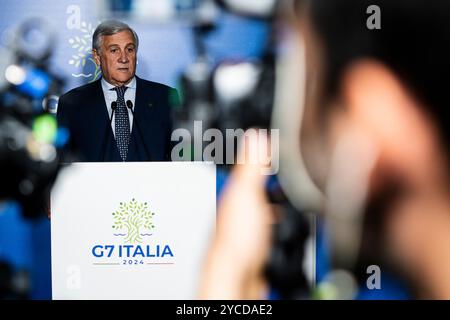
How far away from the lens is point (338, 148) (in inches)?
89.0

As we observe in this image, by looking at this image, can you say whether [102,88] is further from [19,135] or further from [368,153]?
[368,153]

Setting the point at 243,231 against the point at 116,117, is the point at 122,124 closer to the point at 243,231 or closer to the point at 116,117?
the point at 116,117

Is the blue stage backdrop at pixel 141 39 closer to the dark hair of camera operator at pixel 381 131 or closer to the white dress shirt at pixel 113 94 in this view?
the white dress shirt at pixel 113 94

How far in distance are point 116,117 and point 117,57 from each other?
0.84ft

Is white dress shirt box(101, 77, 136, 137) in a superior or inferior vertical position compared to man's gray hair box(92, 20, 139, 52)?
inferior

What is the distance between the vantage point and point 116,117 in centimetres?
229

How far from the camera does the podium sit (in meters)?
2.27

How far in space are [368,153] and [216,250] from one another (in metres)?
0.78

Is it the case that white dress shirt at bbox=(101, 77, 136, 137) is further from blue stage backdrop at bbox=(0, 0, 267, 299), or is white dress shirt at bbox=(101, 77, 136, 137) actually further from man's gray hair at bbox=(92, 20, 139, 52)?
man's gray hair at bbox=(92, 20, 139, 52)

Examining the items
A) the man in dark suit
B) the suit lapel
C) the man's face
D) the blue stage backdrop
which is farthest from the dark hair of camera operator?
the man's face

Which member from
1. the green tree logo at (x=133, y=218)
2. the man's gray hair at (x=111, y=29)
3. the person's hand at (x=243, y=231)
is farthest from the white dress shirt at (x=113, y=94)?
the person's hand at (x=243, y=231)

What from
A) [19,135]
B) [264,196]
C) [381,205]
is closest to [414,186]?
[381,205]

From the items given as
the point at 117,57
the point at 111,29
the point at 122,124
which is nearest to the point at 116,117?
the point at 122,124

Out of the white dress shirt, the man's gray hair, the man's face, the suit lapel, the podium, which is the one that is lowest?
the podium
